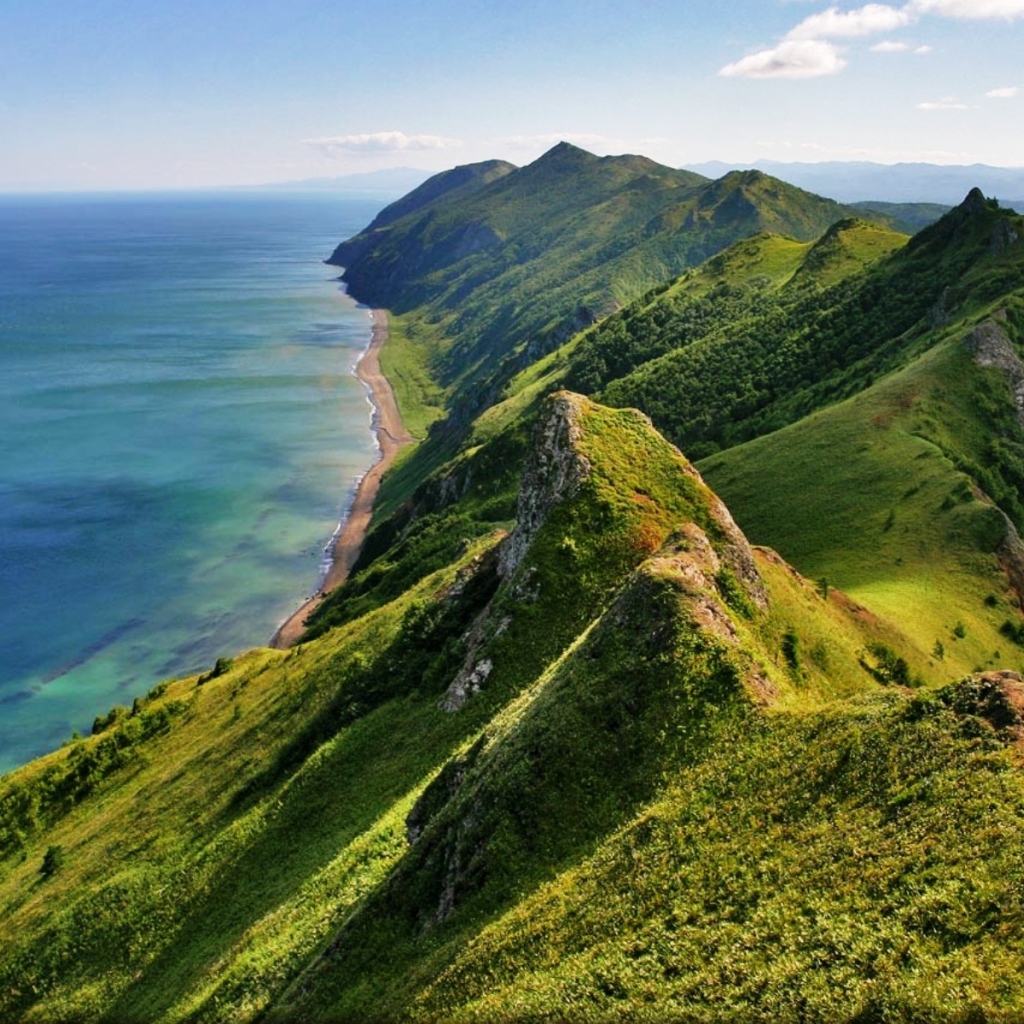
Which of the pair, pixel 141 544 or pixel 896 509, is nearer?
pixel 896 509

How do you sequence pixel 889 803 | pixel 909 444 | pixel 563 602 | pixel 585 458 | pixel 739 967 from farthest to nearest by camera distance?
pixel 909 444
pixel 585 458
pixel 563 602
pixel 889 803
pixel 739 967

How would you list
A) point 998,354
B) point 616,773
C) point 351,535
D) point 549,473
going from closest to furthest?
Result: point 616,773, point 549,473, point 998,354, point 351,535

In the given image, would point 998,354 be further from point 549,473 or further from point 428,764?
point 428,764

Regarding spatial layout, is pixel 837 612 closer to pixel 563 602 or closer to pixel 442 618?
pixel 563 602

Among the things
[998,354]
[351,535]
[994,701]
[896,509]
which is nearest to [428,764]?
[994,701]

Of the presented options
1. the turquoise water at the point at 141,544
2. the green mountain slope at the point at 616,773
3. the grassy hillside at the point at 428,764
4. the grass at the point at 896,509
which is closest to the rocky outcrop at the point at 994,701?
the green mountain slope at the point at 616,773

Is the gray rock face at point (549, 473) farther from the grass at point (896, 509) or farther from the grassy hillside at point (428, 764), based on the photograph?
the grass at point (896, 509)

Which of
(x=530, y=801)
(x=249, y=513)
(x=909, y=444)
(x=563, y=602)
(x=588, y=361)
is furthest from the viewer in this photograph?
(x=588, y=361)

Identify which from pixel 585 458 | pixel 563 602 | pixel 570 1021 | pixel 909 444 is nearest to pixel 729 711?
pixel 570 1021

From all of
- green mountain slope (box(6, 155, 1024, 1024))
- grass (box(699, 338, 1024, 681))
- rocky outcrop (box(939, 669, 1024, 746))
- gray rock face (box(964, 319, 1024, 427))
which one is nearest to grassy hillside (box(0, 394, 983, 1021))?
green mountain slope (box(6, 155, 1024, 1024))

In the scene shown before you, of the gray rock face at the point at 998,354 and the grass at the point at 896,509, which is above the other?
the gray rock face at the point at 998,354

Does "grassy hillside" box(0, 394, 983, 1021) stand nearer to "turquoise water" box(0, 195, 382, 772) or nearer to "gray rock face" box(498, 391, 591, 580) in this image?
"gray rock face" box(498, 391, 591, 580)
